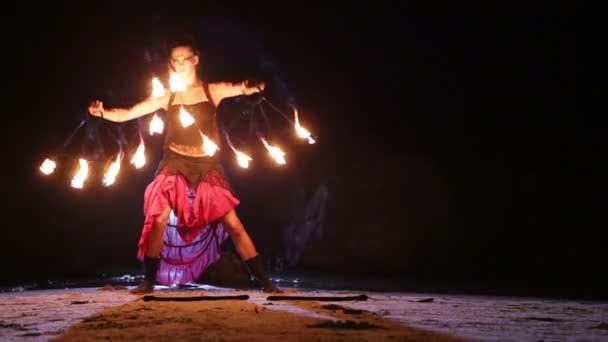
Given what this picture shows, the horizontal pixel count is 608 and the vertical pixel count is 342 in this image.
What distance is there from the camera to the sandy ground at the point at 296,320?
265cm

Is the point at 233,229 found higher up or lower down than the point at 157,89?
lower down

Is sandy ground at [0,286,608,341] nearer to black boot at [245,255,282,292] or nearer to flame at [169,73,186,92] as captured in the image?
black boot at [245,255,282,292]

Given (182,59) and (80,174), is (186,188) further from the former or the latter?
(182,59)

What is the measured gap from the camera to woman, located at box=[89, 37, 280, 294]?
5.32 metres

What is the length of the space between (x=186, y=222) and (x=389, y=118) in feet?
19.3

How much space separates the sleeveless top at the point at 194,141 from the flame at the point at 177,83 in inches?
2.9

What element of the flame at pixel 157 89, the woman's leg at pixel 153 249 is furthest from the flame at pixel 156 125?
the woman's leg at pixel 153 249

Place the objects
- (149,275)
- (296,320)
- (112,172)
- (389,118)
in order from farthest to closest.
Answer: (389,118) < (112,172) < (149,275) < (296,320)

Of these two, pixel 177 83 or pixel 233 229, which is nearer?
pixel 233 229

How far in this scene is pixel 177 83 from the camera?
570cm

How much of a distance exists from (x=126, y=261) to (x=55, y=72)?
4.64 metres

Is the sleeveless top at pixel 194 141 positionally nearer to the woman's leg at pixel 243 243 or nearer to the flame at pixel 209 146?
the flame at pixel 209 146

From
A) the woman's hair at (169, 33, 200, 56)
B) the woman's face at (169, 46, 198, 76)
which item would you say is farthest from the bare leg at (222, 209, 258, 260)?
the woman's hair at (169, 33, 200, 56)

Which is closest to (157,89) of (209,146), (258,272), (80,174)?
(209,146)
